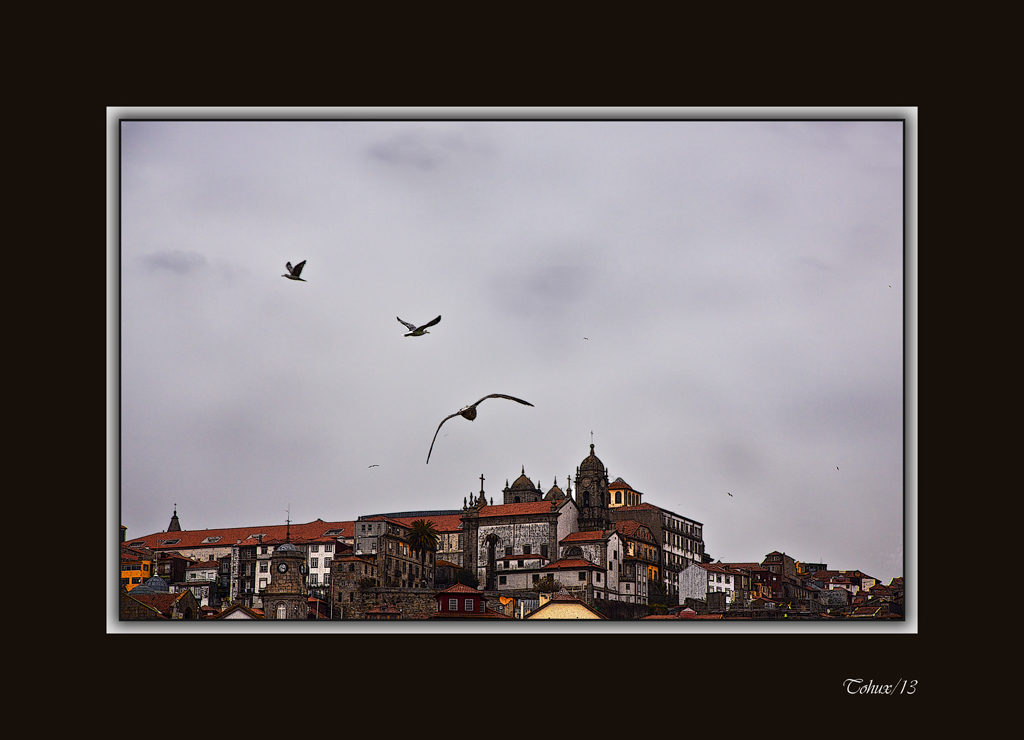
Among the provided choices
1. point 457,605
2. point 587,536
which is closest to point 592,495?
point 587,536

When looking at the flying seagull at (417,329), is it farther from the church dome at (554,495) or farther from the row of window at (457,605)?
the church dome at (554,495)

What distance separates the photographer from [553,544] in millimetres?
25344

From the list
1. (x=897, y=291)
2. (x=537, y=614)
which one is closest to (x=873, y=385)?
(x=897, y=291)

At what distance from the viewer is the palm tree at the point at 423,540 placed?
2259cm

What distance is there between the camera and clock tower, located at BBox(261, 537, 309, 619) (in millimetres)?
21125

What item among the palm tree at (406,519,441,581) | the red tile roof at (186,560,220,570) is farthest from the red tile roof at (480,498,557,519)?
the red tile roof at (186,560,220,570)

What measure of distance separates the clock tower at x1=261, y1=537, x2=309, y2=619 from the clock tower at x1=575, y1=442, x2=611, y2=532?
565 cm

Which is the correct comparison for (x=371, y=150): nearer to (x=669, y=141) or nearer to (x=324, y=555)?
(x=669, y=141)

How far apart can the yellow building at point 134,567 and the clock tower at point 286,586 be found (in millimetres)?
2205

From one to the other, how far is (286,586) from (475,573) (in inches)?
180

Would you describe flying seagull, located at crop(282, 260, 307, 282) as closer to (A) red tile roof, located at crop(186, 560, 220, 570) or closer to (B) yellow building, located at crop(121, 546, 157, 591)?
(B) yellow building, located at crop(121, 546, 157, 591)

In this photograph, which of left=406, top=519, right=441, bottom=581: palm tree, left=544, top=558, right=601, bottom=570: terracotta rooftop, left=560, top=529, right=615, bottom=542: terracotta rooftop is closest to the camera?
left=406, top=519, right=441, bottom=581: palm tree

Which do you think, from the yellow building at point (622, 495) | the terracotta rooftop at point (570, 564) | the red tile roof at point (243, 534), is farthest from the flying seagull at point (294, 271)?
the terracotta rooftop at point (570, 564)

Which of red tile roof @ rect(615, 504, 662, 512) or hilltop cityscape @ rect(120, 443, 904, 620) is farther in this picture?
red tile roof @ rect(615, 504, 662, 512)
